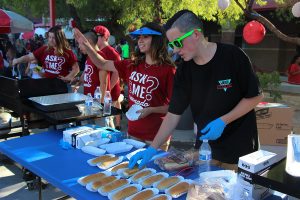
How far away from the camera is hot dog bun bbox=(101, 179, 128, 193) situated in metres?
1.87

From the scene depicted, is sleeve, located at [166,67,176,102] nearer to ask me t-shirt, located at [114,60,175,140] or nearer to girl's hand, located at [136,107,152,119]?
ask me t-shirt, located at [114,60,175,140]

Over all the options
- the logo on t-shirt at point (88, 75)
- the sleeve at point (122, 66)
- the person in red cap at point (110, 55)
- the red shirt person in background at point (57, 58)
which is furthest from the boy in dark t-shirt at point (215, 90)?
the red shirt person in background at point (57, 58)

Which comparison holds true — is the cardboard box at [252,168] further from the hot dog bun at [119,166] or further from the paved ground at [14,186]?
the paved ground at [14,186]

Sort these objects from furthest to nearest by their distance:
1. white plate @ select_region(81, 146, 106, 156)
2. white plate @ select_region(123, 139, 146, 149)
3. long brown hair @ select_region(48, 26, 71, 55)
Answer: long brown hair @ select_region(48, 26, 71, 55) < white plate @ select_region(123, 139, 146, 149) < white plate @ select_region(81, 146, 106, 156)

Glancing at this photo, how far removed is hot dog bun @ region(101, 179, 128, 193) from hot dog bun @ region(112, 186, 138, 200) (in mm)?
69

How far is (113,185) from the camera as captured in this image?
1918 mm

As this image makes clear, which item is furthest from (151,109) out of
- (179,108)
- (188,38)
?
(188,38)

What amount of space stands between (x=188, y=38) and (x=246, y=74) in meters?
0.44

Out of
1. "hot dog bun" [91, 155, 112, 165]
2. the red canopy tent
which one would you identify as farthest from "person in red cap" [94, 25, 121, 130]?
the red canopy tent

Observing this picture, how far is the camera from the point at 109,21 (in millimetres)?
10555

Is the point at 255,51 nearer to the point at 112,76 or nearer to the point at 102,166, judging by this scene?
the point at 112,76

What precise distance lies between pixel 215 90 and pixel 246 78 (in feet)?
0.68

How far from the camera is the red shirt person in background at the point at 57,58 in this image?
4.85m

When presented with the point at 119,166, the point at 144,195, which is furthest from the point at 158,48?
the point at 144,195
